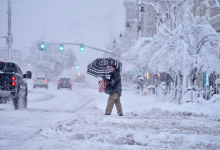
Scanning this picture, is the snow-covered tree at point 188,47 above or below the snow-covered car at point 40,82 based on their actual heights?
above

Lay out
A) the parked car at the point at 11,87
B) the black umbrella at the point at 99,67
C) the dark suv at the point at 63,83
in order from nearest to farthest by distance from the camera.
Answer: the black umbrella at the point at 99,67 < the parked car at the point at 11,87 < the dark suv at the point at 63,83

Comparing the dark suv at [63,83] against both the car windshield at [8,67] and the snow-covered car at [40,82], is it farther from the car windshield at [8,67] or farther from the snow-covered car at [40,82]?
the car windshield at [8,67]

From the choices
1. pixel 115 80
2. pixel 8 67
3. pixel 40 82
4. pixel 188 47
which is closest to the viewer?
pixel 115 80

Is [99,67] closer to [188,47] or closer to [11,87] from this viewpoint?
[11,87]

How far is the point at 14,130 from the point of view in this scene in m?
6.63

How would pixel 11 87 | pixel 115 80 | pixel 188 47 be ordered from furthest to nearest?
pixel 188 47, pixel 11 87, pixel 115 80

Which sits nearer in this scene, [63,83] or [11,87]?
[11,87]

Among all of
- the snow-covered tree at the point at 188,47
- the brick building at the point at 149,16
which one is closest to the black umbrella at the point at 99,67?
the snow-covered tree at the point at 188,47

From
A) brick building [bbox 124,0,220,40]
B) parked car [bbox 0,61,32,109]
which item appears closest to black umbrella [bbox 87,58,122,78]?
parked car [bbox 0,61,32,109]

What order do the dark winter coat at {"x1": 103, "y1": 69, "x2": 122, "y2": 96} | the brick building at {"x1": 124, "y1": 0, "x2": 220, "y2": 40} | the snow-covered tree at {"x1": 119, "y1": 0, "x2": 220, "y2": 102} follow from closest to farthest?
1. the dark winter coat at {"x1": 103, "y1": 69, "x2": 122, "y2": 96}
2. the snow-covered tree at {"x1": 119, "y1": 0, "x2": 220, "y2": 102}
3. the brick building at {"x1": 124, "y1": 0, "x2": 220, "y2": 40}

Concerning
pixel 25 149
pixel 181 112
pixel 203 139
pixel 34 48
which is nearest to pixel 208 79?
pixel 181 112

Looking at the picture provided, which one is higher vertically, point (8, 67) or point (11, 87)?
point (8, 67)

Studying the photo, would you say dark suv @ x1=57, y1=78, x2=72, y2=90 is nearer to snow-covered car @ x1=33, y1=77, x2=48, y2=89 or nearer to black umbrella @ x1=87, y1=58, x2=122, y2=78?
snow-covered car @ x1=33, y1=77, x2=48, y2=89

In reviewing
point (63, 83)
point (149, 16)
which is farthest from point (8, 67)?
point (149, 16)
